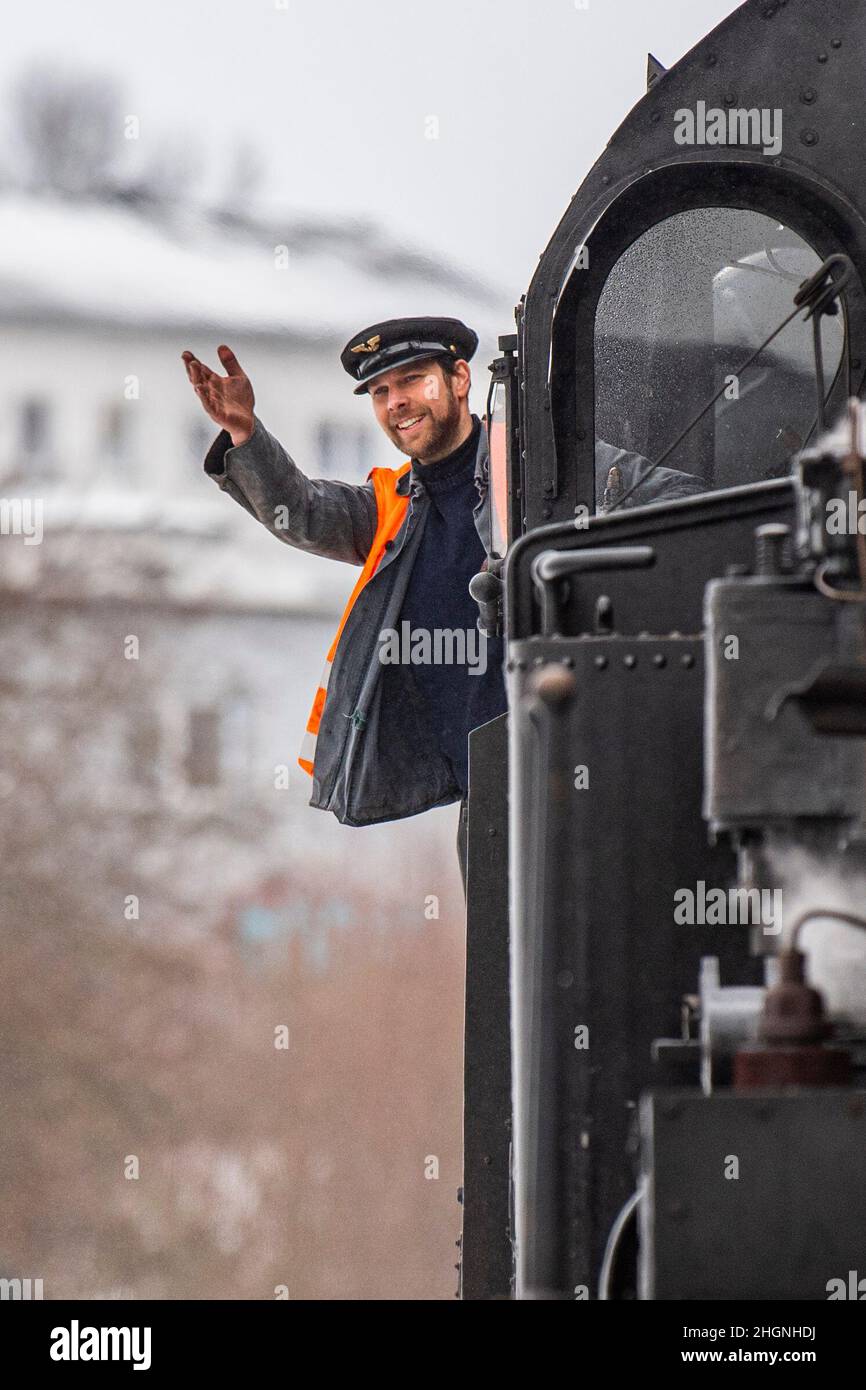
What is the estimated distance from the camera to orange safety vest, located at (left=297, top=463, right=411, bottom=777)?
554 cm

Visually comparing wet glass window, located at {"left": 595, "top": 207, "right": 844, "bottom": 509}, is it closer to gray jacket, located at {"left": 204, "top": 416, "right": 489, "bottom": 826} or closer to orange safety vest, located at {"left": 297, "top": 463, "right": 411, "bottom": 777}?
gray jacket, located at {"left": 204, "top": 416, "right": 489, "bottom": 826}

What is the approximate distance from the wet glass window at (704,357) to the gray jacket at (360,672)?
54.3 inches

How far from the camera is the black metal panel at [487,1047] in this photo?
355 centimetres

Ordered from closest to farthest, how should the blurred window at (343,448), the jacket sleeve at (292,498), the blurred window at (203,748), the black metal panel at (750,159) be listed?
1. the black metal panel at (750,159)
2. the jacket sleeve at (292,498)
3. the blurred window at (343,448)
4. the blurred window at (203,748)

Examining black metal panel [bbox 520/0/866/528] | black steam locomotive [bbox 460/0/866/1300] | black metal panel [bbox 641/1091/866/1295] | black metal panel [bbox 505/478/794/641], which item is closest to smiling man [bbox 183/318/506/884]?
black steam locomotive [bbox 460/0/866/1300]

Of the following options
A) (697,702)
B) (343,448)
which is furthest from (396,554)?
(343,448)

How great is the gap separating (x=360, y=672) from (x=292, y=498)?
663 millimetres

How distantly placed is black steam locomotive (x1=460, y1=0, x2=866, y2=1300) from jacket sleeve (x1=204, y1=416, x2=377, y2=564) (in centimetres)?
206

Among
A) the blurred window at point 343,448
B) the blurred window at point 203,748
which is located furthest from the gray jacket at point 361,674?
the blurred window at point 203,748

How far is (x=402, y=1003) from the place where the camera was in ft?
44.2

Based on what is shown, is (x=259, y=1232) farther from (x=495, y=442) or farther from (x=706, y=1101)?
(x=706, y=1101)

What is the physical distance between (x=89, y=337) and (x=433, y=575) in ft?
26.6

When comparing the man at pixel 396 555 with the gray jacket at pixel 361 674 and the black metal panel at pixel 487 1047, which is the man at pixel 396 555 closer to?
the gray jacket at pixel 361 674
